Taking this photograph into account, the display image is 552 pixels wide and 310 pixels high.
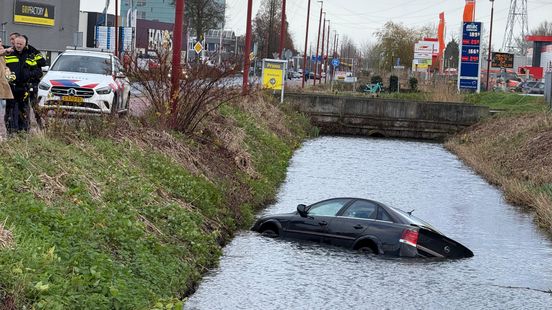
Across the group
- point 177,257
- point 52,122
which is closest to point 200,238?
point 177,257

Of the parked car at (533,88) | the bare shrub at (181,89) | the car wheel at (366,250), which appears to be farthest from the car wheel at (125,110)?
the parked car at (533,88)

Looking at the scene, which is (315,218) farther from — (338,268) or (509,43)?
(509,43)

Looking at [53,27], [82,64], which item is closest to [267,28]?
[53,27]

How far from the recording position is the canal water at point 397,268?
15.0 m

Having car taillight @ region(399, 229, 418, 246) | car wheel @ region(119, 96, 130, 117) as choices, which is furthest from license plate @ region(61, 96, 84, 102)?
car taillight @ region(399, 229, 418, 246)

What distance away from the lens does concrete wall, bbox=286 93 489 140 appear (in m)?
57.1

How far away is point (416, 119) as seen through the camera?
188 feet

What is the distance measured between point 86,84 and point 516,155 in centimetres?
1936

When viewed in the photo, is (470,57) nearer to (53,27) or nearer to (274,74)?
(274,74)

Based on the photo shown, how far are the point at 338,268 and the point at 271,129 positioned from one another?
2432 cm

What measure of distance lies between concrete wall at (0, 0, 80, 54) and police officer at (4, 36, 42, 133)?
195 ft

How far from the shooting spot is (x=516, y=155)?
123 ft

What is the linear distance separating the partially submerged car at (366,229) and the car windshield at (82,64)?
6.80m

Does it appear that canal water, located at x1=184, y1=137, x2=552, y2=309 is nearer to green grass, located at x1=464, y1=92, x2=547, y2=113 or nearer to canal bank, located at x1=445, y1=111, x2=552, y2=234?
canal bank, located at x1=445, y1=111, x2=552, y2=234
